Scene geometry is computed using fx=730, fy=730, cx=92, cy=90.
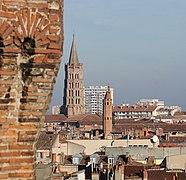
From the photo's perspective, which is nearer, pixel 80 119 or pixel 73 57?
pixel 80 119

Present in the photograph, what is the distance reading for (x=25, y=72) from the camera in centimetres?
624

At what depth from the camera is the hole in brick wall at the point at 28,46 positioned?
6.05 m

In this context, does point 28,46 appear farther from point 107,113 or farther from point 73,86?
point 73,86

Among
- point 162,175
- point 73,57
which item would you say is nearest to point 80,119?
point 73,57

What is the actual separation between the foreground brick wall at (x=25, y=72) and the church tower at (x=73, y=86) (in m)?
155

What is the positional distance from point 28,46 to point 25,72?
10.5 inches

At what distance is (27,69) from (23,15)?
1.59ft

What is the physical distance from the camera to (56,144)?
198 ft

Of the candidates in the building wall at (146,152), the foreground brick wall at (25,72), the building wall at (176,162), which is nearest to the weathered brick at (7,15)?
the foreground brick wall at (25,72)

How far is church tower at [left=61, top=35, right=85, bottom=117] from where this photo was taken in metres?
162

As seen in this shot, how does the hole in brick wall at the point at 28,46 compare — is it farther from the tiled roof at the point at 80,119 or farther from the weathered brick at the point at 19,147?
the tiled roof at the point at 80,119

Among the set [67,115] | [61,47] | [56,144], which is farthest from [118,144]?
[67,115]

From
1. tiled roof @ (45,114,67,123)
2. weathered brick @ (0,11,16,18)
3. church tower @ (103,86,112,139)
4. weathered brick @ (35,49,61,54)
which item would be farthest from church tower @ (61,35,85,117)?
weathered brick @ (0,11,16,18)

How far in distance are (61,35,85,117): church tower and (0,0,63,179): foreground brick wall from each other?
155 m
